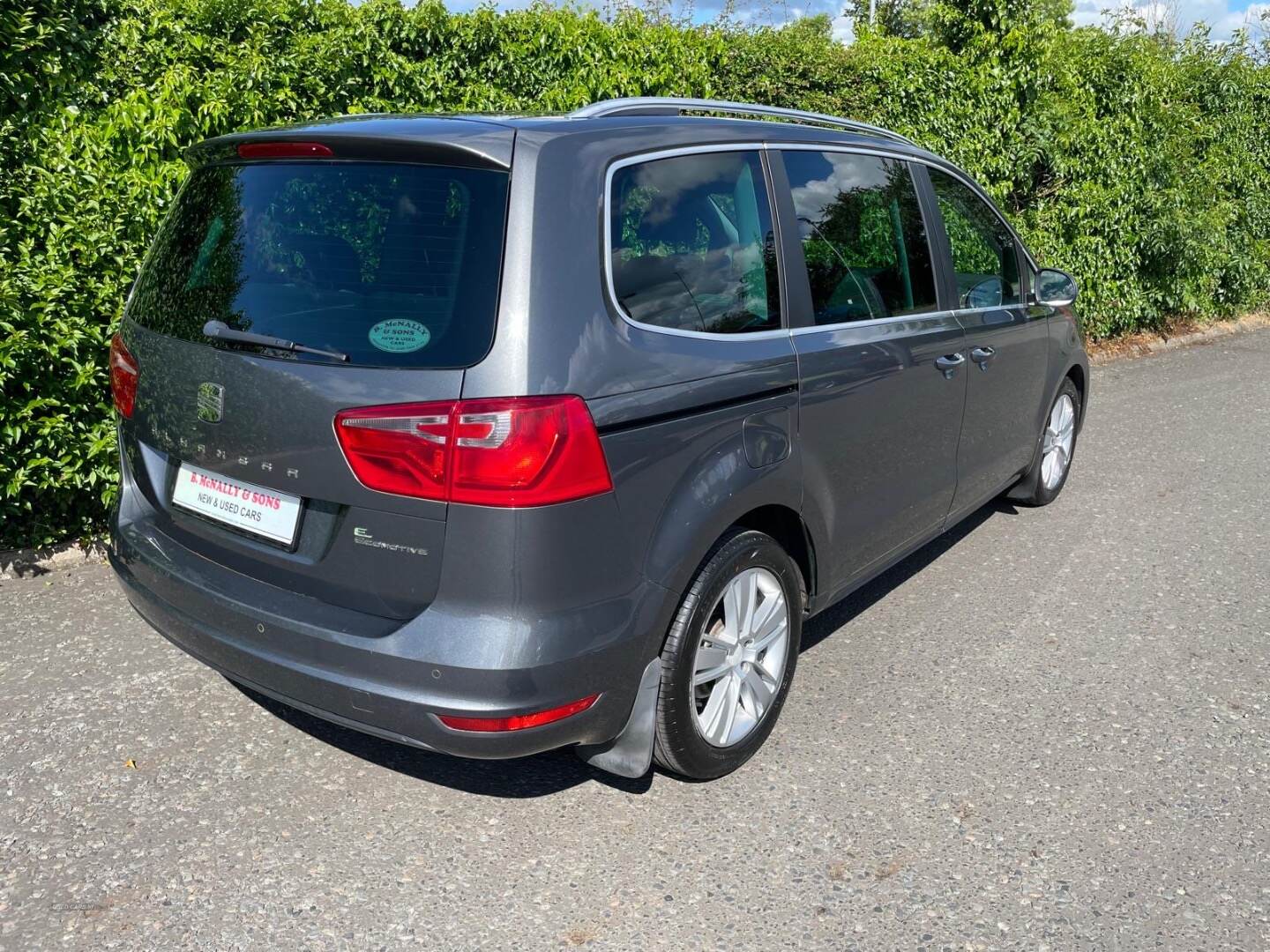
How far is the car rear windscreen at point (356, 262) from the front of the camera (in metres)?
2.52

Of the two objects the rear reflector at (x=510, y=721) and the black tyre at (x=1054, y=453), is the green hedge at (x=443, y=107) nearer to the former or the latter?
the rear reflector at (x=510, y=721)

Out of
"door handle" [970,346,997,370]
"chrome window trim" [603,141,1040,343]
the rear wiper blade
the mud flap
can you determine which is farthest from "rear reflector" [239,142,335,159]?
"door handle" [970,346,997,370]

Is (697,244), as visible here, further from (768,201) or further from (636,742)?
(636,742)

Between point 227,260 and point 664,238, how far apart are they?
1175mm

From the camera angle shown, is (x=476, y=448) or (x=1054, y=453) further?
(x=1054, y=453)

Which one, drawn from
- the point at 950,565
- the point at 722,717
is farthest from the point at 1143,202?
the point at 722,717

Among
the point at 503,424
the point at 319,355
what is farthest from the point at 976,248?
the point at 319,355

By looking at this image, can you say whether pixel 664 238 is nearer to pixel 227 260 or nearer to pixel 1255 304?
pixel 227 260

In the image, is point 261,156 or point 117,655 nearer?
point 261,156

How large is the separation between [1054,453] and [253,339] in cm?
454

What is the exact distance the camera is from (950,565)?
5137mm

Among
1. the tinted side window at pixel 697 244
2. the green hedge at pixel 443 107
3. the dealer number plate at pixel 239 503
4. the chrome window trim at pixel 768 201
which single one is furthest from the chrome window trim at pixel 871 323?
the green hedge at pixel 443 107

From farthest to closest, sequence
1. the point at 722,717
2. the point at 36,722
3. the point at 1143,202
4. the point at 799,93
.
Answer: the point at 1143,202
the point at 799,93
the point at 36,722
the point at 722,717

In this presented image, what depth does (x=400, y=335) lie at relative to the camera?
2.54m
